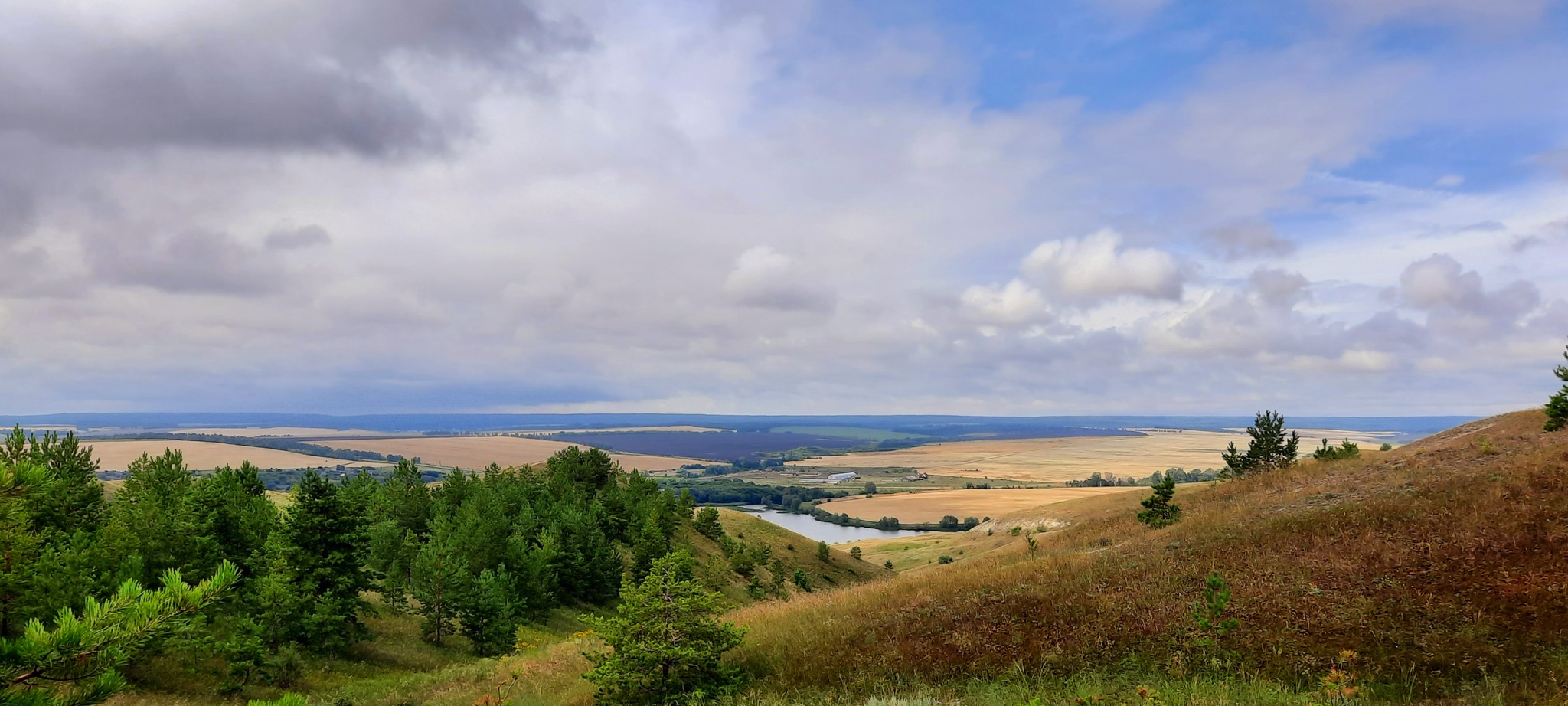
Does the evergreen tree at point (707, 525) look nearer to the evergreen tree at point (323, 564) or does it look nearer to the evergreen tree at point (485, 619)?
A: the evergreen tree at point (485, 619)

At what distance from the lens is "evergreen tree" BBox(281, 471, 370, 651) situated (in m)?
32.0

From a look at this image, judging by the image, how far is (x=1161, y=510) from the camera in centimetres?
3027

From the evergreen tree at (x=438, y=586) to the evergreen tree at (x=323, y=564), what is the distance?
4.31 m

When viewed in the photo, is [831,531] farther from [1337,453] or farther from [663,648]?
[663,648]

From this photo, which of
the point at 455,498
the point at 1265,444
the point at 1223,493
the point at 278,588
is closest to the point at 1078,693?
the point at 1223,493

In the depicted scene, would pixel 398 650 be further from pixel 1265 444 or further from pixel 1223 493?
pixel 1265 444

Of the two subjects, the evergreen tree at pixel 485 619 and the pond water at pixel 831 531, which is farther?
the pond water at pixel 831 531

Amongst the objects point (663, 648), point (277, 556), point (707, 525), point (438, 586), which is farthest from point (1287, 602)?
point (707, 525)

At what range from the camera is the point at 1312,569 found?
14.6 metres

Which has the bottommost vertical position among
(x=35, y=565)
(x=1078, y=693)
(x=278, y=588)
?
(x=278, y=588)

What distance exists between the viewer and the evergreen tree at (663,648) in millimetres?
12648

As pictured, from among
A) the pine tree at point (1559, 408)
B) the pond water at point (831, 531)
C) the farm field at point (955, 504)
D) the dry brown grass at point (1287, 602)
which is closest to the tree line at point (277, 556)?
the dry brown grass at point (1287, 602)

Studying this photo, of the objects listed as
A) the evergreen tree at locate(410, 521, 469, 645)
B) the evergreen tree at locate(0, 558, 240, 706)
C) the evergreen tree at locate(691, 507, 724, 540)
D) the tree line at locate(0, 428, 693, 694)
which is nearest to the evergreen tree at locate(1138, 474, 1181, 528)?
the tree line at locate(0, 428, 693, 694)

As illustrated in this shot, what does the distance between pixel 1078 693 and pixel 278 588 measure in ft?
111
